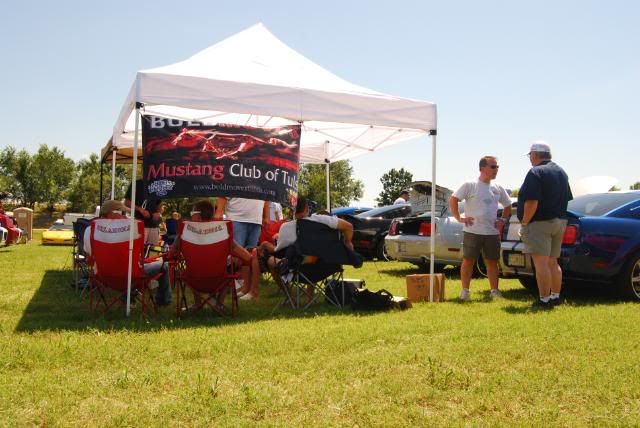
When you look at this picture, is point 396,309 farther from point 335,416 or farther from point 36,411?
point 36,411

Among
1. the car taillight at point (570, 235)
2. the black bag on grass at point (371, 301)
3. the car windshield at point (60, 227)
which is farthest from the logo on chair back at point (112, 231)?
the car windshield at point (60, 227)

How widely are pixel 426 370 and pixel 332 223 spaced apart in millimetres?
2992

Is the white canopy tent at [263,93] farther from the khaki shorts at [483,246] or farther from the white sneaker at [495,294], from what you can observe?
the white sneaker at [495,294]

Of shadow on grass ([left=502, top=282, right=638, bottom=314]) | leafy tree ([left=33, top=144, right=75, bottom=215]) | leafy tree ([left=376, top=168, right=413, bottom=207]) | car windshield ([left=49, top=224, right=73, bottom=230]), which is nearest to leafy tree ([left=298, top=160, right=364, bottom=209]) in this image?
leafy tree ([left=376, top=168, right=413, bottom=207])

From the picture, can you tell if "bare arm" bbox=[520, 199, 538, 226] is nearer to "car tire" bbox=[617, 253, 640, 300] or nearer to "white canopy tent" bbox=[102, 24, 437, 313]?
"white canopy tent" bbox=[102, 24, 437, 313]

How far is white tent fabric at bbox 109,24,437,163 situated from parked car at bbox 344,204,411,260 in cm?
469

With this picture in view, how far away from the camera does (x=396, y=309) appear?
6727 mm

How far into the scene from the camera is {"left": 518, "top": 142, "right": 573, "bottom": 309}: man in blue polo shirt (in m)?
6.69

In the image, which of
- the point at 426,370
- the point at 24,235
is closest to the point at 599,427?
the point at 426,370

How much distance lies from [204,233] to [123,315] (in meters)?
1.17

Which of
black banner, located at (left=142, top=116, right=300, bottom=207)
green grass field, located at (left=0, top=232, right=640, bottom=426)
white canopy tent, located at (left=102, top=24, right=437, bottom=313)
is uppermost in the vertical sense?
white canopy tent, located at (left=102, top=24, right=437, bottom=313)

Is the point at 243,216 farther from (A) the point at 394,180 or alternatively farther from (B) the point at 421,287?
(A) the point at 394,180

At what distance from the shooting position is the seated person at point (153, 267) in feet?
22.0

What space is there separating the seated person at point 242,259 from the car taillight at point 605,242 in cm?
376
